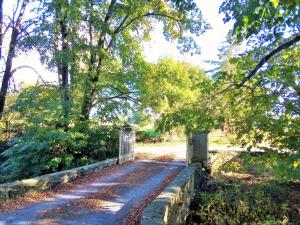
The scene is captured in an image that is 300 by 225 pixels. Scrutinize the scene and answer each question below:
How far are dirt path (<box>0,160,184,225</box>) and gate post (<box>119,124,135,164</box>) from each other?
9.08 feet

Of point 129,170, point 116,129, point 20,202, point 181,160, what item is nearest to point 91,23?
point 116,129

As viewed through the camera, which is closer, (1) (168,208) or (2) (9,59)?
(1) (168,208)

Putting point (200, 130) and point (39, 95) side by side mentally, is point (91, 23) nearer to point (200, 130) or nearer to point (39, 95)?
point (39, 95)

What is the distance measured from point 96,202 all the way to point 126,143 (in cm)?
777

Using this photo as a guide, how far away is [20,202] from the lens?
7781 millimetres

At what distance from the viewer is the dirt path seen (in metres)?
6.82

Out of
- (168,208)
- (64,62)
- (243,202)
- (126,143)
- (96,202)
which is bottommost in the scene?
(243,202)

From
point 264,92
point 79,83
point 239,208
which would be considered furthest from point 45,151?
point 264,92

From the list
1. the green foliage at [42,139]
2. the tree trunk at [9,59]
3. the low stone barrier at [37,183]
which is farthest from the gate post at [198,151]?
the tree trunk at [9,59]

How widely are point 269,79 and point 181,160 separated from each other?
11.0 metres

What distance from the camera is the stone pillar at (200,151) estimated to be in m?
13.8

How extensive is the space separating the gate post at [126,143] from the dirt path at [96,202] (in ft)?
9.08

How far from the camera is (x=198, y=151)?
13.9 metres

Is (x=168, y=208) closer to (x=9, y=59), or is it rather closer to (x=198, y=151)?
(x=198, y=151)
